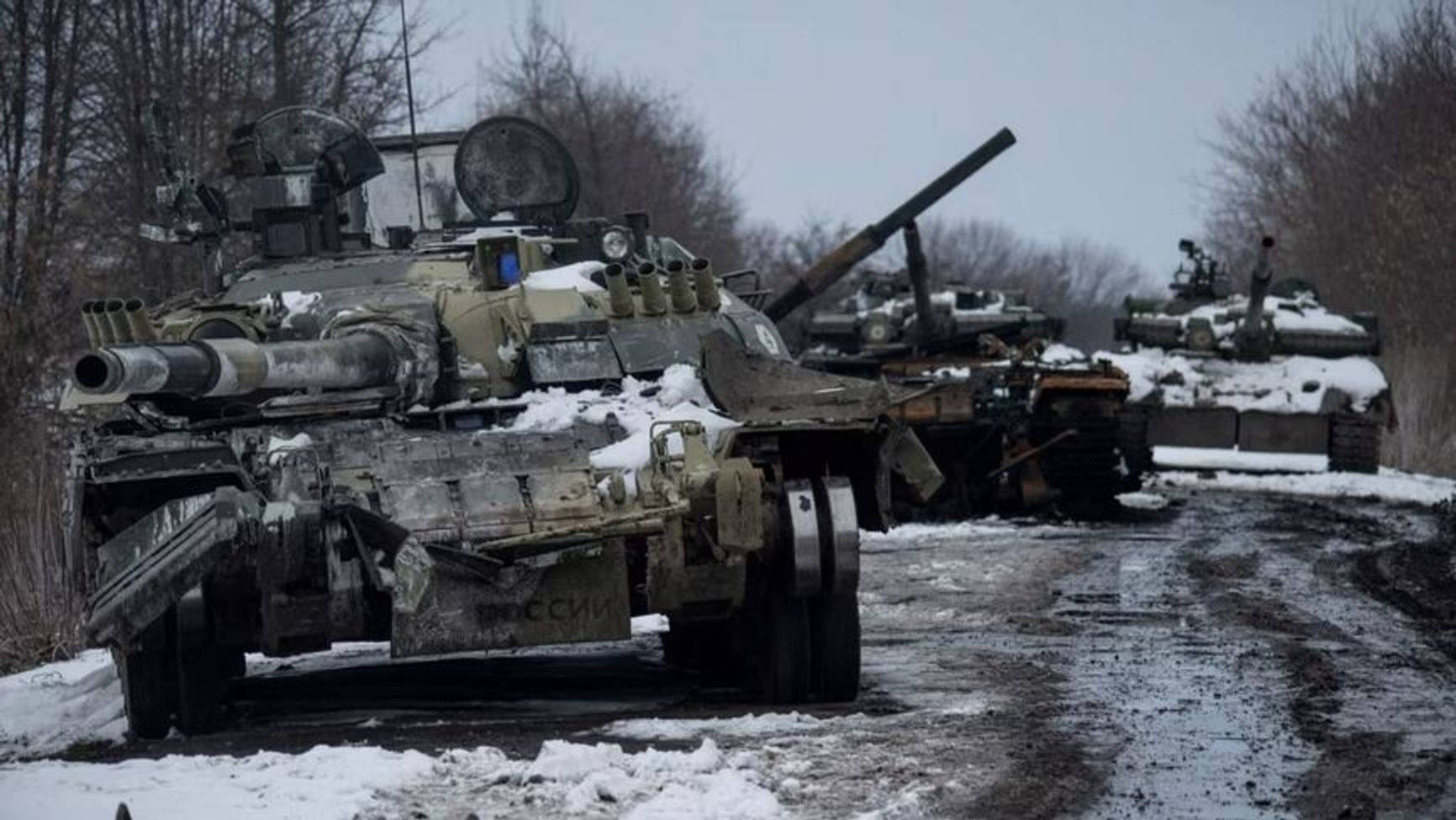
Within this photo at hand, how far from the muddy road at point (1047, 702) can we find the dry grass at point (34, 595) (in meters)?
1.63

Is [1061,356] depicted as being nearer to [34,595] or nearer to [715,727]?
[34,595]

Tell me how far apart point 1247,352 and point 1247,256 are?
3188 centimetres

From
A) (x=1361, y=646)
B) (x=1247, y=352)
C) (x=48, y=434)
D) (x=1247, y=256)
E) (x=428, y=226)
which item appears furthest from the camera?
(x=1247, y=256)

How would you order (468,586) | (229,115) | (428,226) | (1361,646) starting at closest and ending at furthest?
(468,586)
(1361,646)
(428,226)
(229,115)

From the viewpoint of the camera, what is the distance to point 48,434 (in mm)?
15422

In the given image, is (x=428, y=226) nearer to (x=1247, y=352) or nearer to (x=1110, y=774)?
(x=1110, y=774)

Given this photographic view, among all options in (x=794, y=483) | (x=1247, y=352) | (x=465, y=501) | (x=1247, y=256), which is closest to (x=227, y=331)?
(x=465, y=501)

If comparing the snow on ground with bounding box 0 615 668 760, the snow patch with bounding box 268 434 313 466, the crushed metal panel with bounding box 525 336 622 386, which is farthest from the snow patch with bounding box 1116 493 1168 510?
the snow patch with bounding box 268 434 313 466

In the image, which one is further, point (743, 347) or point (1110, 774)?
point (743, 347)

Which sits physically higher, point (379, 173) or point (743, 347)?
point (379, 173)

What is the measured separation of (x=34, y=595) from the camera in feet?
45.1

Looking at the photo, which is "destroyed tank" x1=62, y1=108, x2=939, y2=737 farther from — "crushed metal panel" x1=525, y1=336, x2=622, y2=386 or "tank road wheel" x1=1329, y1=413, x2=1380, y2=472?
"tank road wheel" x1=1329, y1=413, x2=1380, y2=472

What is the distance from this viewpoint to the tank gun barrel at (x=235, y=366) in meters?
8.77

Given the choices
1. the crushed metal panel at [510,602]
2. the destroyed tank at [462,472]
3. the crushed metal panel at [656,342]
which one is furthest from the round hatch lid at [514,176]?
the crushed metal panel at [510,602]
